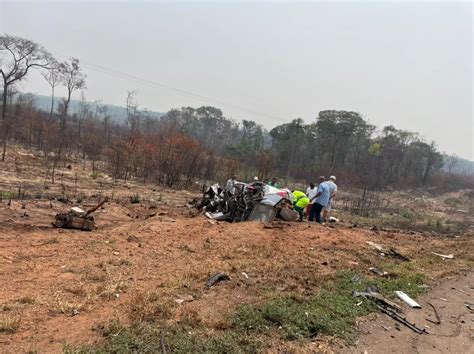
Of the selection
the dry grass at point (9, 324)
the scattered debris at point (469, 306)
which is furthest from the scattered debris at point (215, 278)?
the scattered debris at point (469, 306)

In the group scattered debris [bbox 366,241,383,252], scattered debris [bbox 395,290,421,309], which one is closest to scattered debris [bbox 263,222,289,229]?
scattered debris [bbox 366,241,383,252]

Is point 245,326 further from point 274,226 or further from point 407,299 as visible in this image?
point 274,226

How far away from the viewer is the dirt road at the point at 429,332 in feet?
15.1

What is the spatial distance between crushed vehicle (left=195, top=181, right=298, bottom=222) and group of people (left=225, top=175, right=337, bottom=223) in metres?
0.30

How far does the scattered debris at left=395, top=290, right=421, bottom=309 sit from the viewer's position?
A: 19.6 feet

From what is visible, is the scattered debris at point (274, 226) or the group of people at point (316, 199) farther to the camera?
the group of people at point (316, 199)

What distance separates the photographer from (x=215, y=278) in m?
5.67

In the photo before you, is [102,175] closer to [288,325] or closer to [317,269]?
[317,269]

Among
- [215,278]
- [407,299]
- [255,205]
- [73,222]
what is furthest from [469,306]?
[73,222]

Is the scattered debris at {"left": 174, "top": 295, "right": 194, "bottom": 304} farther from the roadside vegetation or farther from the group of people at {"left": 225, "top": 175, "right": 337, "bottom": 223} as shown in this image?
the group of people at {"left": 225, "top": 175, "right": 337, "bottom": 223}

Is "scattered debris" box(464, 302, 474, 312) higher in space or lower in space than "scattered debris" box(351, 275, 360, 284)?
lower

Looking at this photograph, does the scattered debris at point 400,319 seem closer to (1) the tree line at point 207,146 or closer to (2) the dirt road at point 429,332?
(2) the dirt road at point 429,332

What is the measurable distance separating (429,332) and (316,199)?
5723 millimetres

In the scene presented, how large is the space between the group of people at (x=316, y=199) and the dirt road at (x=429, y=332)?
13.8 ft
